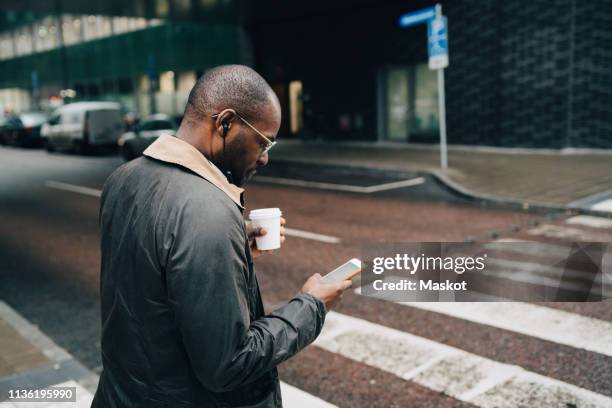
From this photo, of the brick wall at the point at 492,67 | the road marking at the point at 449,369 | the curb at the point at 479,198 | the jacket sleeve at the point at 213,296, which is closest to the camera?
the jacket sleeve at the point at 213,296

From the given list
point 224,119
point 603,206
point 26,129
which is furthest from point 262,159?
point 26,129

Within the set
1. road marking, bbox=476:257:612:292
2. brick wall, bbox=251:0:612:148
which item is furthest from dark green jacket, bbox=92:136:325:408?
brick wall, bbox=251:0:612:148

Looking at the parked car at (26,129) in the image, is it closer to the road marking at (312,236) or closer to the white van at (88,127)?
the white van at (88,127)

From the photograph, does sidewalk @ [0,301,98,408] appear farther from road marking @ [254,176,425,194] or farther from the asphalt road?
road marking @ [254,176,425,194]

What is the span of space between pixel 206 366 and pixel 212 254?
12.6 inches

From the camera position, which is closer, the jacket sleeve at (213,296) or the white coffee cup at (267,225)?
the jacket sleeve at (213,296)

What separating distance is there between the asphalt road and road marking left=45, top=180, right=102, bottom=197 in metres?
2.54

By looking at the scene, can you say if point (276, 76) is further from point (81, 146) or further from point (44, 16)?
point (44, 16)

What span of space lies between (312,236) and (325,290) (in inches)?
263

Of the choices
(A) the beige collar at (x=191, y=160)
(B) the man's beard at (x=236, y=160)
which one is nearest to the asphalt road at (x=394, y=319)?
(B) the man's beard at (x=236, y=160)

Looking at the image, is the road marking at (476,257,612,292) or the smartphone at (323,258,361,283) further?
the road marking at (476,257,612,292)

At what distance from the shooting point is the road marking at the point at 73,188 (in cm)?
1387

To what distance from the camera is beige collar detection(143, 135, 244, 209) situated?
1.76 metres

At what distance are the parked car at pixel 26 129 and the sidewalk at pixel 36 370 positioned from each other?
26991 millimetres
